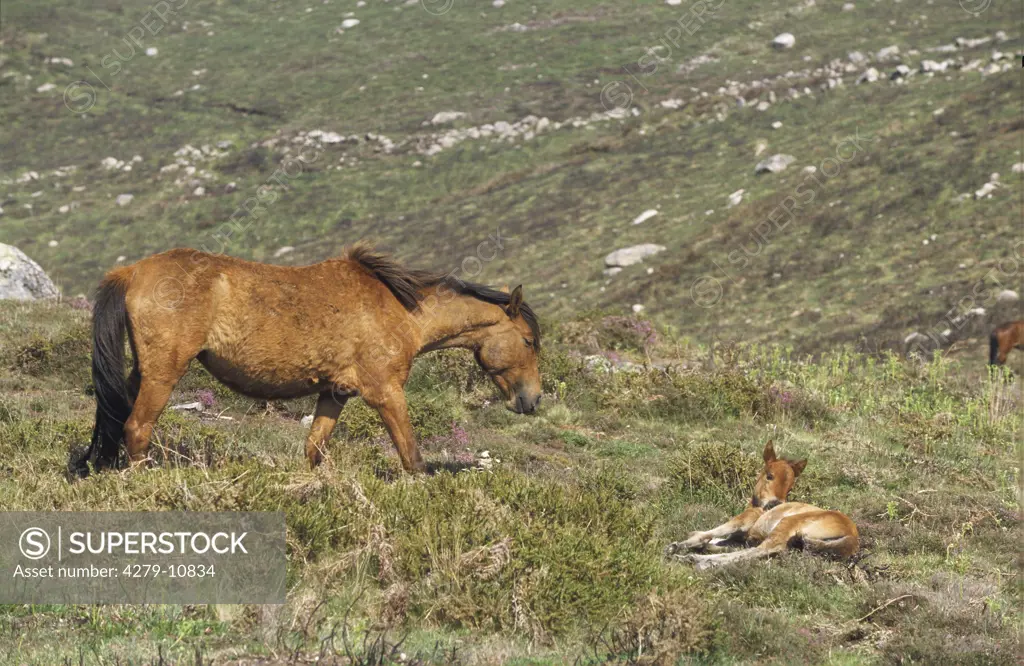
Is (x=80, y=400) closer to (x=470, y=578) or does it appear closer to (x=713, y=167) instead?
(x=470, y=578)

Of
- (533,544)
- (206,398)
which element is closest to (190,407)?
(206,398)

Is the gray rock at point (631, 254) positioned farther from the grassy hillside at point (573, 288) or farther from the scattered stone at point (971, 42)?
the scattered stone at point (971, 42)

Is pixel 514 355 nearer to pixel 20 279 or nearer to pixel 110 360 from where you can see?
pixel 110 360

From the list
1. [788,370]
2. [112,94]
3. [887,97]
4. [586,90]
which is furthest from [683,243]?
[112,94]

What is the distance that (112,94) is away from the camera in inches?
2559

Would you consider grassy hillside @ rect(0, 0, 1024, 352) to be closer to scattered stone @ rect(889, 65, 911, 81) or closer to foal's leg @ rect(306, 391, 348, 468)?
scattered stone @ rect(889, 65, 911, 81)

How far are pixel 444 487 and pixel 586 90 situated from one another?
55369 millimetres

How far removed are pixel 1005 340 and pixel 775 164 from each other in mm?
20128

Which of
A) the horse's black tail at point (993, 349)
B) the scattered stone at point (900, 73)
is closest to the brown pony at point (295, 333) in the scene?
the horse's black tail at point (993, 349)

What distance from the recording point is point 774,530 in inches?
331

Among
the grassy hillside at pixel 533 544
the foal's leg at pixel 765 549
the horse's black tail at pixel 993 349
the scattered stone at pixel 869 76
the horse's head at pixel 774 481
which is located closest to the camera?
the grassy hillside at pixel 533 544

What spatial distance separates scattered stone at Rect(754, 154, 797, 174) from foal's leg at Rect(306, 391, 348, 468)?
35.9 m

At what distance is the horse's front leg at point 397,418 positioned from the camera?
880cm

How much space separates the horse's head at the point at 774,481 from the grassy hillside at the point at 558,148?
41.9 ft
